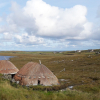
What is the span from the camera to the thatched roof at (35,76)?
52.4 ft

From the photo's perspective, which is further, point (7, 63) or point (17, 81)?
point (7, 63)

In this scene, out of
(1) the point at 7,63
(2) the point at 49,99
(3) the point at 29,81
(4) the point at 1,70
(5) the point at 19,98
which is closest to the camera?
(5) the point at 19,98

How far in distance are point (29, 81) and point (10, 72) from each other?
20.8 ft

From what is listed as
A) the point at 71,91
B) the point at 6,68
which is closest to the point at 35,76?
the point at 71,91

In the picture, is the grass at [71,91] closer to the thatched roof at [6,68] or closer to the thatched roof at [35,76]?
the thatched roof at [35,76]

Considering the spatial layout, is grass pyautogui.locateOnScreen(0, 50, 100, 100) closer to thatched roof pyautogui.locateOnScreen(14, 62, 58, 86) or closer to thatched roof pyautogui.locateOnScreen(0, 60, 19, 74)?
thatched roof pyautogui.locateOnScreen(14, 62, 58, 86)

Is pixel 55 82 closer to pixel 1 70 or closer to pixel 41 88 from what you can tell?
pixel 41 88

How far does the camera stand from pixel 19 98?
830cm

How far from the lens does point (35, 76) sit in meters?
16.2

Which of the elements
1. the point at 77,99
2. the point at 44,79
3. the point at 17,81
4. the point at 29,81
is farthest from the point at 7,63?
the point at 77,99

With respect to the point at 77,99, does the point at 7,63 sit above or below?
above

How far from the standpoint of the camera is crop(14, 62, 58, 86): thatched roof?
1596cm

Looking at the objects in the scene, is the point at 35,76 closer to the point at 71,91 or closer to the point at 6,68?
the point at 71,91

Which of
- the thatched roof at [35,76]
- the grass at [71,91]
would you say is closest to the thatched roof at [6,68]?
the thatched roof at [35,76]
